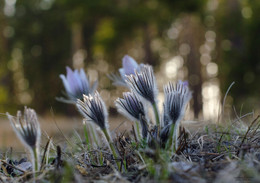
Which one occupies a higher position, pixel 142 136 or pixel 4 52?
pixel 4 52

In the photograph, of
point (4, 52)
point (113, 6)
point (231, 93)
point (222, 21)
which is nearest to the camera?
point (231, 93)

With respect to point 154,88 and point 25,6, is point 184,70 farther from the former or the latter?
point 154,88

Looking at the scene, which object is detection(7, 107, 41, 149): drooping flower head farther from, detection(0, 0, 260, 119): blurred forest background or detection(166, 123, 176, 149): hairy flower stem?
detection(0, 0, 260, 119): blurred forest background

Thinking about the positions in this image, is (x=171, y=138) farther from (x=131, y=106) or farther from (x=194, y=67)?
(x=194, y=67)

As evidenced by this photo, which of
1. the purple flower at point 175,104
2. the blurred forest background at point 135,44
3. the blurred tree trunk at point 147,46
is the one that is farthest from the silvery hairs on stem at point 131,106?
the blurred tree trunk at point 147,46

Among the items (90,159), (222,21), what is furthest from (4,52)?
(90,159)

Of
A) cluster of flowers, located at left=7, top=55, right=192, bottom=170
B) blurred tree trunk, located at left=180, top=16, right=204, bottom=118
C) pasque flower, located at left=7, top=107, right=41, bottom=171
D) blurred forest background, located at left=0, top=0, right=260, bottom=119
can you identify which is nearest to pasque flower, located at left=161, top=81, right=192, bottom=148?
cluster of flowers, located at left=7, top=55, right=192, bottom=170

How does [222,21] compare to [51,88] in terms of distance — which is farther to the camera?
[51,88]
